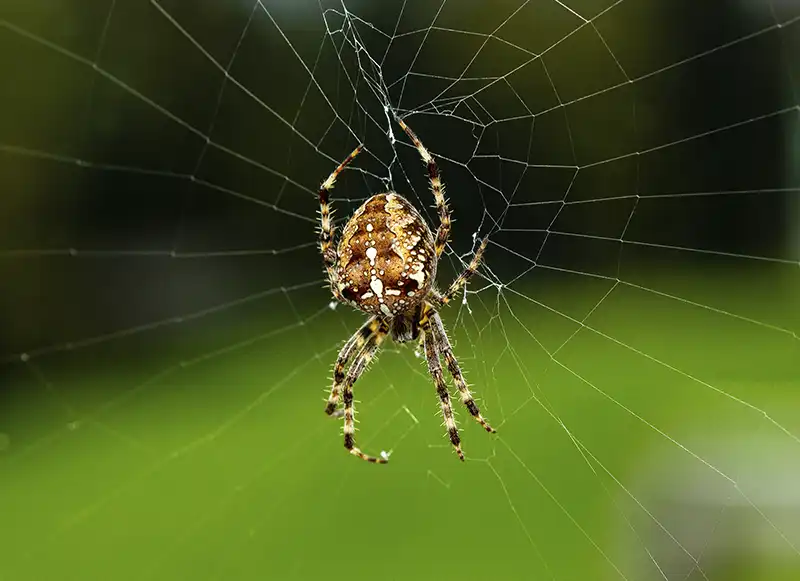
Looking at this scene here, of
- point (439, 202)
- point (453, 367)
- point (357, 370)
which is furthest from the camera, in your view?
point (357, 370)

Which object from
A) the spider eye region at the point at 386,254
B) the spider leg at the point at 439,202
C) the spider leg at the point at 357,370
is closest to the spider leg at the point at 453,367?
the spider leg at the point at 357,370

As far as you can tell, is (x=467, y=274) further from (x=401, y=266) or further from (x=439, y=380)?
Answer: (x=439, y=380)

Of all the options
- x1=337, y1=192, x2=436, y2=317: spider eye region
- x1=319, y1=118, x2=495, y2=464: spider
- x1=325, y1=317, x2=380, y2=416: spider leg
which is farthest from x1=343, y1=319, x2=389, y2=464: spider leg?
x1=337, y1=192, x2=436, y2=317: spider eye region

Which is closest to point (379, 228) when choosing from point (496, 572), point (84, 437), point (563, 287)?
point (496, 572)

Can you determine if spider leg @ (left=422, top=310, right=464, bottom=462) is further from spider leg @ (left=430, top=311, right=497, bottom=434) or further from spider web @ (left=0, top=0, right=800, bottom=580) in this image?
spider web @ (left=0, top=0, right=800, bottom=580)

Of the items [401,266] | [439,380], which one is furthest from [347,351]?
[401,266]

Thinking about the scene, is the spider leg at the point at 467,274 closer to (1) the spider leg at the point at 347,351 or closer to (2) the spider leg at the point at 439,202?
(2) the spider leg at the point at 439,202
